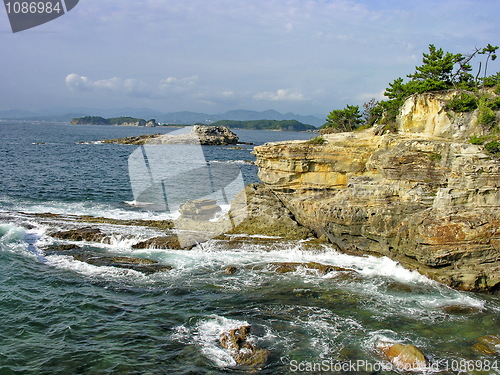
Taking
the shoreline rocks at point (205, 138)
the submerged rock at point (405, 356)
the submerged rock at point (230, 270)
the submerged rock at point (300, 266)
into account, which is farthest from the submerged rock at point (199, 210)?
the shoreline rocks at point (205, 138)

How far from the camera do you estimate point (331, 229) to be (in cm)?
2422

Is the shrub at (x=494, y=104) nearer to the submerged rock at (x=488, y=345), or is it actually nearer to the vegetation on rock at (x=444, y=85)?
the vegetation on rock at (x=444, y=85)

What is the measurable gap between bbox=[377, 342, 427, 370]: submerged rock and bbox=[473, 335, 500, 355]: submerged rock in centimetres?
239

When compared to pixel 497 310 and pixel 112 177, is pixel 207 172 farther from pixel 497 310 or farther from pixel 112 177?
pixel 497 310

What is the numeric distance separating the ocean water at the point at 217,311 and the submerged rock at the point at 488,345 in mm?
254

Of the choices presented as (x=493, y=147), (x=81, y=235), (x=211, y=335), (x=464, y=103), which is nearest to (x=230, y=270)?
(x=211, y=335)

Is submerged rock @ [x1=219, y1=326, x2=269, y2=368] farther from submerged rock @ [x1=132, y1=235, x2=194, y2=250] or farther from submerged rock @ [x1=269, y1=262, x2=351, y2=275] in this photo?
submerged rock @ [x1=132, y1=235, x2=194, y2=250]

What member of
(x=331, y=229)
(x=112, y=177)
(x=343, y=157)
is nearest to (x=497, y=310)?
(x=331, y=229)

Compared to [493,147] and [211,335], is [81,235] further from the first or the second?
[493,147]

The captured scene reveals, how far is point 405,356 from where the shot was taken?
12852 millimetres

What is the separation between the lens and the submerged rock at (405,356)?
12660mm

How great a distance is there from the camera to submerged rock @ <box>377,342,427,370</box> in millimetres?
12660

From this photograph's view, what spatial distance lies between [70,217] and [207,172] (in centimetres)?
3356

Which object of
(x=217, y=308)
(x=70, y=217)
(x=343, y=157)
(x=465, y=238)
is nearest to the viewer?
(x=217, y=308)
